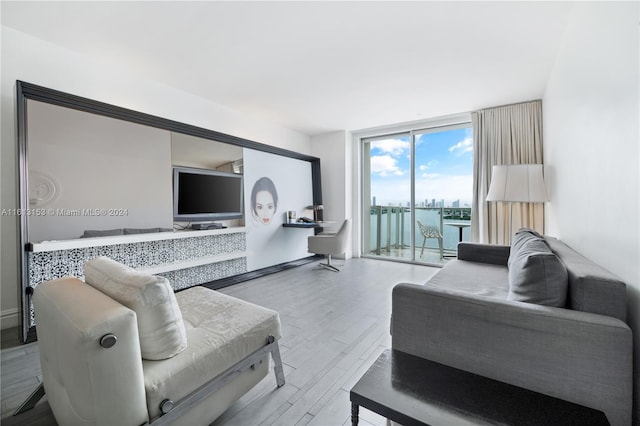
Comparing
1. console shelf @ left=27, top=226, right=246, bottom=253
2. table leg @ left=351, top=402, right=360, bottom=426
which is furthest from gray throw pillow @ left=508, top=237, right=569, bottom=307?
console shelf @ left=27, top=226, right=246, bottom=253

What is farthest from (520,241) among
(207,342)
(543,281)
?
(207,342)

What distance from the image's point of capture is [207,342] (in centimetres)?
126

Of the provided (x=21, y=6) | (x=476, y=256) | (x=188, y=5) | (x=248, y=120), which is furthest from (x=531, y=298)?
(x=248, y=120)

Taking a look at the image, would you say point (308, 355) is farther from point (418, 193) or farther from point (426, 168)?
point (426, 168)

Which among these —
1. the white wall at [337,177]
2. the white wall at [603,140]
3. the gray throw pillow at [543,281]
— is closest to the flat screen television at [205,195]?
the white wall at [337,177]

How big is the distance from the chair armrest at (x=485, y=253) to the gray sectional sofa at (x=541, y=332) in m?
1.29

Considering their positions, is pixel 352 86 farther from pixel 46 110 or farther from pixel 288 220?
pixel 46 110

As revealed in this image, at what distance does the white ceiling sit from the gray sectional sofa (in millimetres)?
2027

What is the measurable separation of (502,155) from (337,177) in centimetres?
280

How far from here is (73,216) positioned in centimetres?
237

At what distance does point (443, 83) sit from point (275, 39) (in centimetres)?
210

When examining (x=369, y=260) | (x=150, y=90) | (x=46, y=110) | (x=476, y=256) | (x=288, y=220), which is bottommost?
(x=369, y=260)

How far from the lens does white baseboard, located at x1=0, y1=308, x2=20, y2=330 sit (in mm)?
2230

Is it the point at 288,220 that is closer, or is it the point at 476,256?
the point at 476,256
